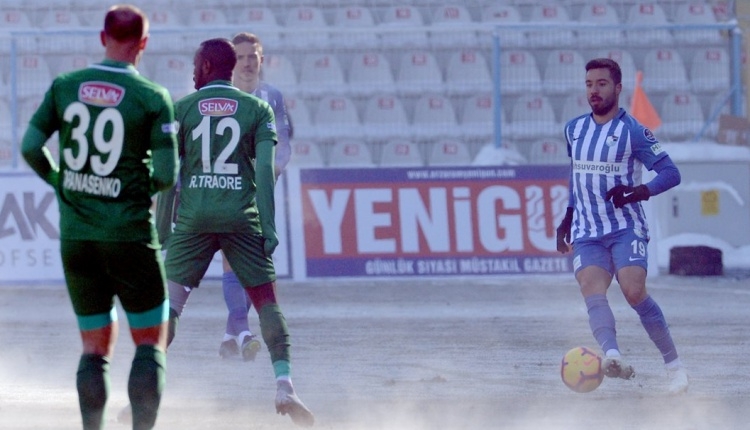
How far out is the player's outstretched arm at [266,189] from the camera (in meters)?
6.77

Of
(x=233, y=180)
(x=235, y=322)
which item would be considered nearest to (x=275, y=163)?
(x=235, y=322)

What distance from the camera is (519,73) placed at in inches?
788

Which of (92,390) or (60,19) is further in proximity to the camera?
(60,19)

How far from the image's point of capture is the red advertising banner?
16.4m

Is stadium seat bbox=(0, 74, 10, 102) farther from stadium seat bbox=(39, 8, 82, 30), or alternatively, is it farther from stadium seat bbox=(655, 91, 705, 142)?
stadium seat bbox=(655, 91, 705, 142)

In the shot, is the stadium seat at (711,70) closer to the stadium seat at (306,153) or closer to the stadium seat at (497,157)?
the stadium seat at (497,157)

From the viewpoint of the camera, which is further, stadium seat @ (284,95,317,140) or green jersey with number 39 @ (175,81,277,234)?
stadium seat @ (284,95,317,140)

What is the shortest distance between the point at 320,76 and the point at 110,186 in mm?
15760

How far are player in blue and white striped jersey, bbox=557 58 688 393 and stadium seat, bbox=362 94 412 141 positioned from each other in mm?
11989

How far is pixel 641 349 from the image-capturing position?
34.0 feet

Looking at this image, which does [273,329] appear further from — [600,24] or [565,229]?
[600,24]

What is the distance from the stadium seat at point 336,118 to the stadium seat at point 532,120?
2.34 m

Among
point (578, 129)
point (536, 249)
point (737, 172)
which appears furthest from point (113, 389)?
point (737, 172)

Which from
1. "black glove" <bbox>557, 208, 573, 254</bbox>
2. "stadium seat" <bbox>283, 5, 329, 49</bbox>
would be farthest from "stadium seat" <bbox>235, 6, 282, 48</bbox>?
"black glove" <bbox>557, 208, 573, 254</bbox>
